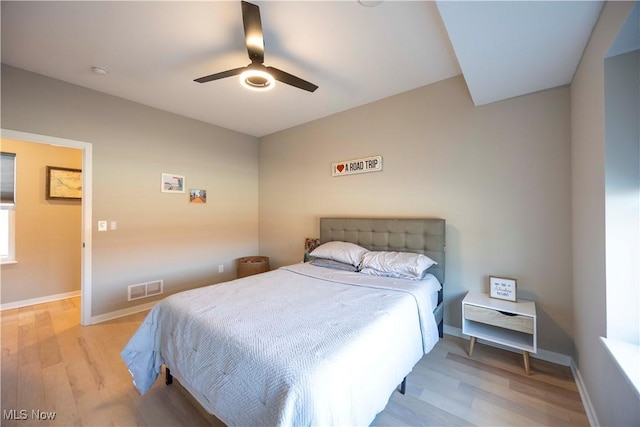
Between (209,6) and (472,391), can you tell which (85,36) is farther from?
(472,391)

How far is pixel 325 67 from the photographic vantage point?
2.38 m

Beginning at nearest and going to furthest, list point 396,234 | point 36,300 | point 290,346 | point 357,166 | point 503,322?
1. point 290,346
2. point 503,322
3. point 396,234
4. point 357,166
5. point 36,300

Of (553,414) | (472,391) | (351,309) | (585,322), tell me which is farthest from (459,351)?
(351,309)

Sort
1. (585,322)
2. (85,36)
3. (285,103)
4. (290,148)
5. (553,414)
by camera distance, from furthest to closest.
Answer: (290,148)
(285,103)
(85,36)
(585,322)
(553,414)

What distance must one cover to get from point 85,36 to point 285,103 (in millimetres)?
1898

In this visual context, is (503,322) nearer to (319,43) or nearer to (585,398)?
(585,398)

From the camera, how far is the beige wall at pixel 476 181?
210cm

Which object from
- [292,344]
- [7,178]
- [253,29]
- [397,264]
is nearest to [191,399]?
[292,344]

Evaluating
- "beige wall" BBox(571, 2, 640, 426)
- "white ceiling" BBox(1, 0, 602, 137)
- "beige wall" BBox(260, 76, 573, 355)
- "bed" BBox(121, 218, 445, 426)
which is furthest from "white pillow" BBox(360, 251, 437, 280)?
"white ceiling" BBox(1, 0, 602, 137)

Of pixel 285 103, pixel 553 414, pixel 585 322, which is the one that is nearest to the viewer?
pixel 553 414

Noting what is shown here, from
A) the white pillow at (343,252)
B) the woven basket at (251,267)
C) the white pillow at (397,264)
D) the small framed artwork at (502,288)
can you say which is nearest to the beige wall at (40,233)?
the woven basket at (251,267)

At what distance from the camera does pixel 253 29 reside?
1.68m
